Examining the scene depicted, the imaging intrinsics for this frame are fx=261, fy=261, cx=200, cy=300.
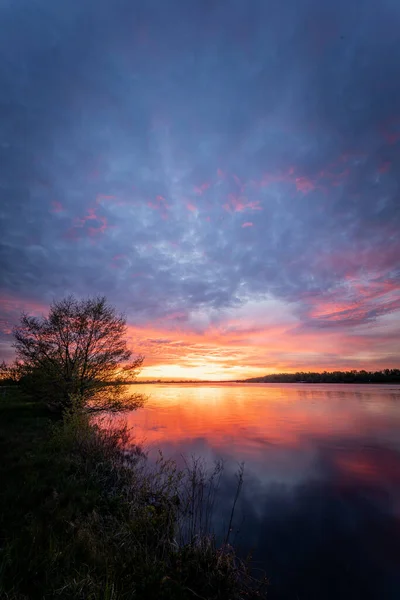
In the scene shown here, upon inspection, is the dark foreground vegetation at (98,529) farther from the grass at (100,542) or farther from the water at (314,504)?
the water at (314,504)

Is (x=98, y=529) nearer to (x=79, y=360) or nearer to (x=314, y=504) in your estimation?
(x=314, y=504)

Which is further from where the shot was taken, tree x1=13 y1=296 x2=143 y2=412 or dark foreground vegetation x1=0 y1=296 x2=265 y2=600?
Answer: tree x1=13 y1=296 x2=143 y2=412

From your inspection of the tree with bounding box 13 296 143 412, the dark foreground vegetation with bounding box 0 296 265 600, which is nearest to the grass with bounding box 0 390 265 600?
the dark foreground vegetation with bounding box 0 296 265 600

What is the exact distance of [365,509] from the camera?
1260cm

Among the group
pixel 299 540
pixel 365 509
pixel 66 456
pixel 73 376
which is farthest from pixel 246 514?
pixel 73 376

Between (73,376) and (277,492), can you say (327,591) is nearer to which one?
(277,492)

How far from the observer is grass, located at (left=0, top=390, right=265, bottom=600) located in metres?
5.54

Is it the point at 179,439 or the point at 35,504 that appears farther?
the point at 179,439

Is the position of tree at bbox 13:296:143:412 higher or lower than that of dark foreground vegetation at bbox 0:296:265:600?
higher

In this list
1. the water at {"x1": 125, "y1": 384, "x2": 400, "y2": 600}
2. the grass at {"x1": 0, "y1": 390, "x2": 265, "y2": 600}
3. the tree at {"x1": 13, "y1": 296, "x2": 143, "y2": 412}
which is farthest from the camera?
the tree at {"x1": 13, "y1": 296, "x2": 143, "y2": 412}

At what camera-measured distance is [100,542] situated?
7.09 metres

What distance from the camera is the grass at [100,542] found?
5539 millimetres

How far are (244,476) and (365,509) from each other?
22.1 feet

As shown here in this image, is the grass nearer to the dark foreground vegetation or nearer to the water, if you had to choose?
the dark foreground vegetation
